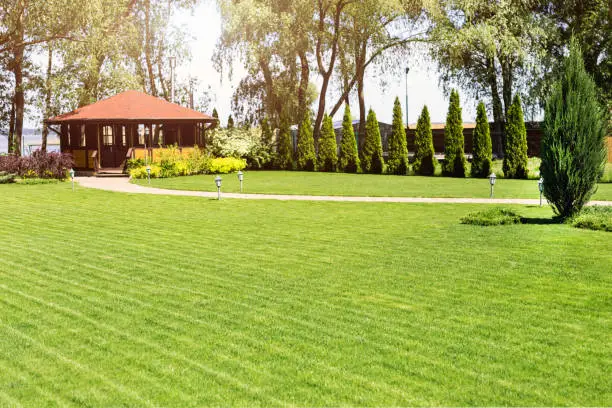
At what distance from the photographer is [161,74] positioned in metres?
44.4

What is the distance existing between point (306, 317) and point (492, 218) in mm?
8169

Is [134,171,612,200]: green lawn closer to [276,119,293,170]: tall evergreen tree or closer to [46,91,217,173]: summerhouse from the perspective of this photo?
[46,91,217,173]: summerhouse

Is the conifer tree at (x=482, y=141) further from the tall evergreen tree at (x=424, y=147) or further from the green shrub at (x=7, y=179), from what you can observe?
the green shrub at (x=7, y=179)

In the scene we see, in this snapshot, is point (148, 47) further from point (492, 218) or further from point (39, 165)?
point (492, 218)

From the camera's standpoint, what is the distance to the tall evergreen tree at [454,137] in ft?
102

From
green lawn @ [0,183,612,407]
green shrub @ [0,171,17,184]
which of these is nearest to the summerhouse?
green shrub @ [0,171,17,184]

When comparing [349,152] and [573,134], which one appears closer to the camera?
[573,134]

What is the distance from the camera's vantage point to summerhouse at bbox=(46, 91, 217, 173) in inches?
1329

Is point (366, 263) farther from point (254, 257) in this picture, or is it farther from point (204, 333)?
point (204, 333)

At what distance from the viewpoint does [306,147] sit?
36594 millimetres

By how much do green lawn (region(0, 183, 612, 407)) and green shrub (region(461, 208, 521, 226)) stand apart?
2.49 feet

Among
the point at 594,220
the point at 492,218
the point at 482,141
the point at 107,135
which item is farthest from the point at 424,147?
the point at 594,220

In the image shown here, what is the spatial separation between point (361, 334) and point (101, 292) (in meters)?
3.31

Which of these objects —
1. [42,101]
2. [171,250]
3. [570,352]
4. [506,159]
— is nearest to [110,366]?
Answer: [570,352]
